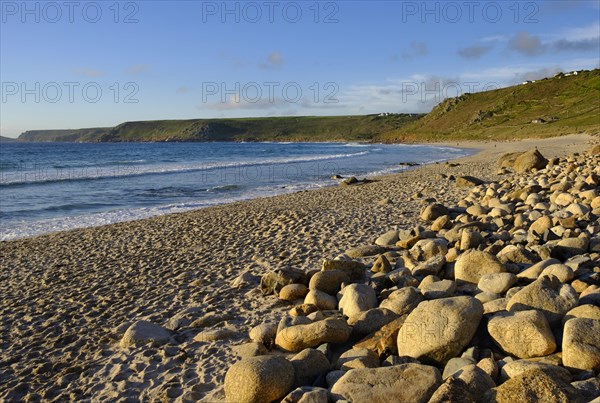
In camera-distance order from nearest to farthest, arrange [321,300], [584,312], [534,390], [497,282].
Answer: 1. [534,390]
2. [584,312]
3. [497,282]
4. [321,300]

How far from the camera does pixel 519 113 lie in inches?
3194

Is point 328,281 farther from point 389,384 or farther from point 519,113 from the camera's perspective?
point 519,113

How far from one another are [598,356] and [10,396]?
5.03 metres

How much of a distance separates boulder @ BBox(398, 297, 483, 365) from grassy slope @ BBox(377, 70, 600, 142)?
51.6m

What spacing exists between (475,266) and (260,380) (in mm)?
3260

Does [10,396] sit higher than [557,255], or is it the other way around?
[557,255]

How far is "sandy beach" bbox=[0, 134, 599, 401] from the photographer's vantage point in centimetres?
486

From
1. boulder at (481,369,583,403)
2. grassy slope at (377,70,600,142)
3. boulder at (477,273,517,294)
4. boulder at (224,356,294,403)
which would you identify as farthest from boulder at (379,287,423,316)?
grassy slope at (377,70,600,142)

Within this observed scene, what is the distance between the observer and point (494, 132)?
70062mm

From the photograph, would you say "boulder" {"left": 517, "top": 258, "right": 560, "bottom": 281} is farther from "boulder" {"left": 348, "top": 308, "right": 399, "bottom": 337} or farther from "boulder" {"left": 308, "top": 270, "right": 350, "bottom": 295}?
"boulder" {"left": 308, "top": 270, "right": 350, "bottom": 295}

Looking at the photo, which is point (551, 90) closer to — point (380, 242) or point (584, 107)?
point (584, 107)

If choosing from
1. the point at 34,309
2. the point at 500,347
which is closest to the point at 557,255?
the point at 500,347

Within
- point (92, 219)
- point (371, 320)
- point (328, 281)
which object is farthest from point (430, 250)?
point (92, 219)

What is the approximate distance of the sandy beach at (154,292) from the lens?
4.86 meters
